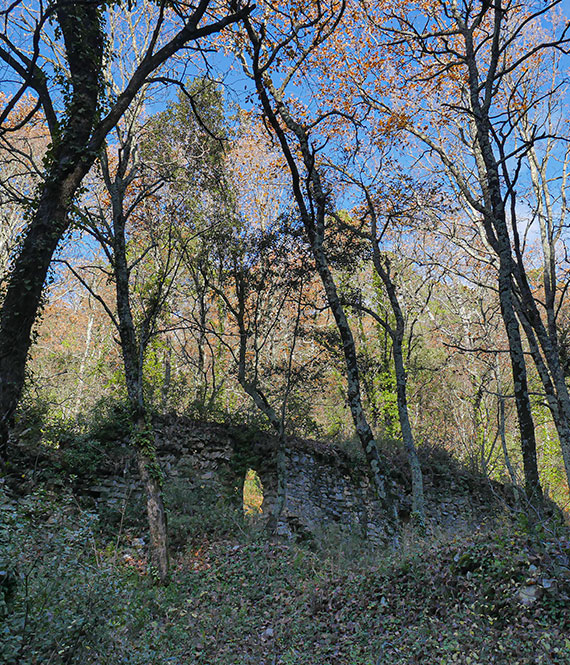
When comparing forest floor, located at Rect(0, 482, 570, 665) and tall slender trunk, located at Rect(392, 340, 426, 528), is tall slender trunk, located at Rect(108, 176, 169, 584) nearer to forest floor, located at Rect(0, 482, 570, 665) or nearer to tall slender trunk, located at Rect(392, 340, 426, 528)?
forest floor, located at Rect(0, 482, 570, 665)

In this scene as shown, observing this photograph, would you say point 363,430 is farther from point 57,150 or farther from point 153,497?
point 57,150

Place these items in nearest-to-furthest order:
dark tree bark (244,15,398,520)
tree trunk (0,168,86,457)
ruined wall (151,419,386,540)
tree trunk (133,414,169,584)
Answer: tree trunk (0,168,86,457) < tree trunk (133,414,169,584) < dark tree bark (244,15,398,520) < ruined wall (151,419,386,540)

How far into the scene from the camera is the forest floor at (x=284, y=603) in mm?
3152

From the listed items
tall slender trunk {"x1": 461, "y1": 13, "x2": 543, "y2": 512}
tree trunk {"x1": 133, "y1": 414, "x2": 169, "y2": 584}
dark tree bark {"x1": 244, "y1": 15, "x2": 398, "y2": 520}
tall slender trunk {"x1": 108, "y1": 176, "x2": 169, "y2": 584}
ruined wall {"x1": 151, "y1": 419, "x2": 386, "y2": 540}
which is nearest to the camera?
tall slender trunk {"x1": 461, "y1": 13, "x2": 543, "y2": 512}

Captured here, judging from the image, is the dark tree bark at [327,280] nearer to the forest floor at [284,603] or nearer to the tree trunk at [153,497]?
the forest floor at [284,603]

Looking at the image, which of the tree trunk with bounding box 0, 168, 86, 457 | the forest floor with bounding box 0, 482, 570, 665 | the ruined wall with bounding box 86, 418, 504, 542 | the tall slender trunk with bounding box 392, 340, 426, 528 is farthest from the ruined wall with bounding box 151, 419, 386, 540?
the tree trunk with bounding box 0, 168, 86, 457

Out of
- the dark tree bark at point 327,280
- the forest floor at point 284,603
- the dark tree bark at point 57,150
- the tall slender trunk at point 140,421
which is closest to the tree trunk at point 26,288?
the dark tree bark at point 57,150

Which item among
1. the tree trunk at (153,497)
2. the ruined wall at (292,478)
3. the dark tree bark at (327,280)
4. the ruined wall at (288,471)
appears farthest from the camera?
the ruined wall at (288,471)

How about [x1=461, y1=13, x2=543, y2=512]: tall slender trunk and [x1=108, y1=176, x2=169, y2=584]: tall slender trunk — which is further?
[x1=108, y1=176, x2=169, y2=584]: tall slender trunk

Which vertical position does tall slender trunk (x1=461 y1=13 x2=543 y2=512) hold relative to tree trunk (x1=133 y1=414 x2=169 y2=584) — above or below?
above

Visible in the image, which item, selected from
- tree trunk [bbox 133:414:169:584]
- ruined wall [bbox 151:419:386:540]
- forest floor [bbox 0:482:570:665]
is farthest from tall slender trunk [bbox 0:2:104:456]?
ruined wall [bbox 151:419:386:540]

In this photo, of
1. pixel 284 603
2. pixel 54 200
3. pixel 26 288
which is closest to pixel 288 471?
pixel 284 603

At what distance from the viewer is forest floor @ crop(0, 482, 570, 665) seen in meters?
3.15

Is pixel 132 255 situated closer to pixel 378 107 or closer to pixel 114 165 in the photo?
pixel 114 165
